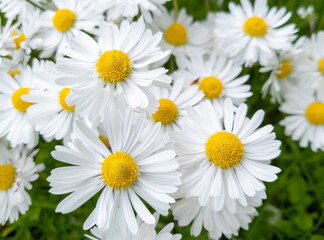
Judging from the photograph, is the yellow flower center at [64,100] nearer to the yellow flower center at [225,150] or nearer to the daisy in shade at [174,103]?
the daisy in shade at [174,103]

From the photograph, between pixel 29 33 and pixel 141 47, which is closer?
pixel 141 47

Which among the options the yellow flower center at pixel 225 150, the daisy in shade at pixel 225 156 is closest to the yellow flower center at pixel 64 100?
the daisy in shade at pixel 225 156

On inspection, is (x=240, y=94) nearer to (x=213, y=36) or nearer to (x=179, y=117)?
(x=179, y=117)

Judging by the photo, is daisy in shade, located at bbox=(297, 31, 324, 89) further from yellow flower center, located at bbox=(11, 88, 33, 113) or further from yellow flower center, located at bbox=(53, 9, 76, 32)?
yellow flower center, located at bbox=(11, 88, 33, 113)

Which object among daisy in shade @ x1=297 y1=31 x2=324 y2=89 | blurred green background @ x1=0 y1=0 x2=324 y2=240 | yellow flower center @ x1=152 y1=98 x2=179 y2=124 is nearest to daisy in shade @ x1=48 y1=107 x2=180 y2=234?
yellow flower center @ x1=152 y1=98 x2=179 y2=124

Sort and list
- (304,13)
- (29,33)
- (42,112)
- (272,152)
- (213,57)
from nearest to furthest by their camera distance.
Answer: (272,152), (42,112), (29,33), (213,57), (304,13)

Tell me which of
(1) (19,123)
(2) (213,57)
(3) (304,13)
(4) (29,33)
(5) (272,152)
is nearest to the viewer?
(5) (272,152)

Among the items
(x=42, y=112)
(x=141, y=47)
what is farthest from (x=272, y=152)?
(x=42, y=112)
